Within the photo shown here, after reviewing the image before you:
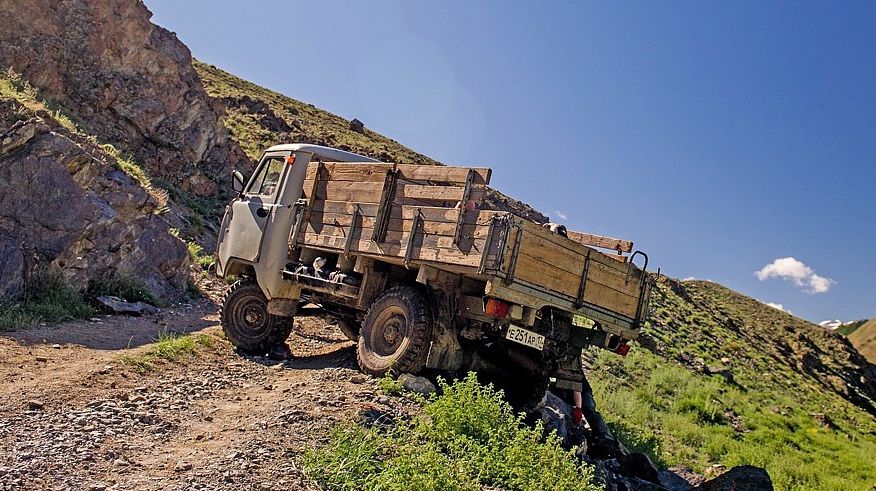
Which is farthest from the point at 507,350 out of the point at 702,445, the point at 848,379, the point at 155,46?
the point at 848,379

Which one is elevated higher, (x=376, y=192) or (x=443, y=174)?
(x=443, y=174)

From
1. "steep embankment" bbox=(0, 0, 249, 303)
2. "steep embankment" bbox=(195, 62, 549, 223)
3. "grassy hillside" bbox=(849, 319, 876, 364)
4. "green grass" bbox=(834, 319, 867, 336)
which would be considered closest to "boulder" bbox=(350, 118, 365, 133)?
"steep embankment" bbox=(195, 62, 549, 223)

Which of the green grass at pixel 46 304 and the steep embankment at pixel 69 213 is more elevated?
the steep embankment at pixel 69 213

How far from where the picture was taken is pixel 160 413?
18.4ft

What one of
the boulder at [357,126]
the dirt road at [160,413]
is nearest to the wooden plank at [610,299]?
the dirt road at [160,413]

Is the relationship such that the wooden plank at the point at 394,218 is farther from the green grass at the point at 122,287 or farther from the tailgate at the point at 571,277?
the green grass at the point at 122,287

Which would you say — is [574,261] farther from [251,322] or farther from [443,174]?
[251,322]

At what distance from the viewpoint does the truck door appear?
8.84 meters

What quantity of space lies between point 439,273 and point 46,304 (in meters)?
7.15

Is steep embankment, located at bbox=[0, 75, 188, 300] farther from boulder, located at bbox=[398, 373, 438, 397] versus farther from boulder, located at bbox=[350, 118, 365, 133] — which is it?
boulder, located at bbox=[350, 118, 365, 133]

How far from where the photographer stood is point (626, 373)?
17.4 m

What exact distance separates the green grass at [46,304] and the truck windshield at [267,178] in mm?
3624

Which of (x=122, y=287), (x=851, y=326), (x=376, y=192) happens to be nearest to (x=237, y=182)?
(x=376, y=192)

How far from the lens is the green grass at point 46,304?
8.92m
